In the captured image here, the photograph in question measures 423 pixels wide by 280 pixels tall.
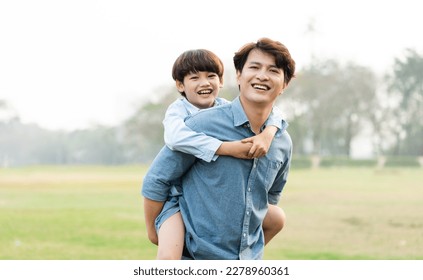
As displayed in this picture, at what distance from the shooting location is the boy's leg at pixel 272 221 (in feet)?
8.94

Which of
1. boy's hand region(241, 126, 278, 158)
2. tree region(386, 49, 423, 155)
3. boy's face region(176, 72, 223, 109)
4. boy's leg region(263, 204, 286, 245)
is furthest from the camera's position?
tree region(386, 49, 423, 155)

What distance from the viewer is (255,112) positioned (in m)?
2.45

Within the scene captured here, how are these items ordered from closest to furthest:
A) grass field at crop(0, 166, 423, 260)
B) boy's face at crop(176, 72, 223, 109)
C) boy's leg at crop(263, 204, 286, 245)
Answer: boy's leg at crop(263, 204, 286, 245)
boy's face at crop(176, 72, 223, 109)
grass field at crop(0, 166, 423, 260)

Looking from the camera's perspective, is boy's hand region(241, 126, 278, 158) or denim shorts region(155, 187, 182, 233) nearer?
boy's hand region(241, 126, 278, 158)

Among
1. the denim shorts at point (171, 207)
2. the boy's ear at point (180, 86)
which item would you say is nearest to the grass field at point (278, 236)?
the boy's ear at point (180, 86)

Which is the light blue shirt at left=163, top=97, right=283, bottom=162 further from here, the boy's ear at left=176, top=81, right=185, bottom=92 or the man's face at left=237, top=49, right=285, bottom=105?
the boy's ear at left=176, top=81, right=185, bottom=92

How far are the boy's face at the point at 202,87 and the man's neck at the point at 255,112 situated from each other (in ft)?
1.28

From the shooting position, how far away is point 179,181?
8.21 feet

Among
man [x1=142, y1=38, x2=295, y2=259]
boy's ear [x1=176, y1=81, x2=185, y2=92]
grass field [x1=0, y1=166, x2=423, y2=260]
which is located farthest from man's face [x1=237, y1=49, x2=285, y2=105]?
grass field [x1=0, y1=166, x2=423, y2=260]

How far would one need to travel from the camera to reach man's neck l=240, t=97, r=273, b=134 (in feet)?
8.00

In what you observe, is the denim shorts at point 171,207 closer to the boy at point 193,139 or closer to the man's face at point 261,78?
the boy at point 193,139

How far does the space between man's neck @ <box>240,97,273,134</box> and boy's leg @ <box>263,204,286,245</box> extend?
41 centimetres

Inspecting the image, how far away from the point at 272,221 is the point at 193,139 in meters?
0.58

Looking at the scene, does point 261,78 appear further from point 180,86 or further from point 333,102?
point 333,102
